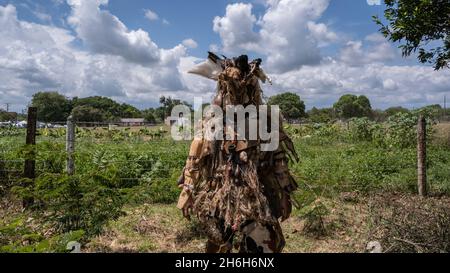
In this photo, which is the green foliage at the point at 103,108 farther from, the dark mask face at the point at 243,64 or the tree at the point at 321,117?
the dark mask face at the point at 243,64

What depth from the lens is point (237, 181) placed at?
2395 mm

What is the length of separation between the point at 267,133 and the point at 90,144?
10403 mm

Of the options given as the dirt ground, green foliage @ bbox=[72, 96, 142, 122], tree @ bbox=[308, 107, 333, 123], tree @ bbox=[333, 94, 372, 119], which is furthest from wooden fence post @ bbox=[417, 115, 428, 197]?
tree @ bbox=[333, 94, 372, 119]

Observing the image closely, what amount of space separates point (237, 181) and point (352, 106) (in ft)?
259

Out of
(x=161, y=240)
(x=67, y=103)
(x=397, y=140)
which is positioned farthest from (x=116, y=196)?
(x=67, y=103)

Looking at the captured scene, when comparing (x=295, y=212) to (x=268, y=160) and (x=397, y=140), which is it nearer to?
(x=268, y=160)

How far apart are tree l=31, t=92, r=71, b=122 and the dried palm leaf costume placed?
243ft

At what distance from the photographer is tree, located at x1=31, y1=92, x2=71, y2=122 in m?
71.6

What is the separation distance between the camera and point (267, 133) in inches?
101

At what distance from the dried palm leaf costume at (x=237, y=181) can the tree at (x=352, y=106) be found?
74.2 metres

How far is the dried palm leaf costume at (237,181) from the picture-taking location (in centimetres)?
237

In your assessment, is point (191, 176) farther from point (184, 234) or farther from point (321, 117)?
point (321, 117)

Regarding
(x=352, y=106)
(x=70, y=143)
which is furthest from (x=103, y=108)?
(x=70, y=143)

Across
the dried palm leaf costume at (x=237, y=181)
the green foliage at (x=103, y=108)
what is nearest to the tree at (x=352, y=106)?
the green foliage at (x=103, y=108)
